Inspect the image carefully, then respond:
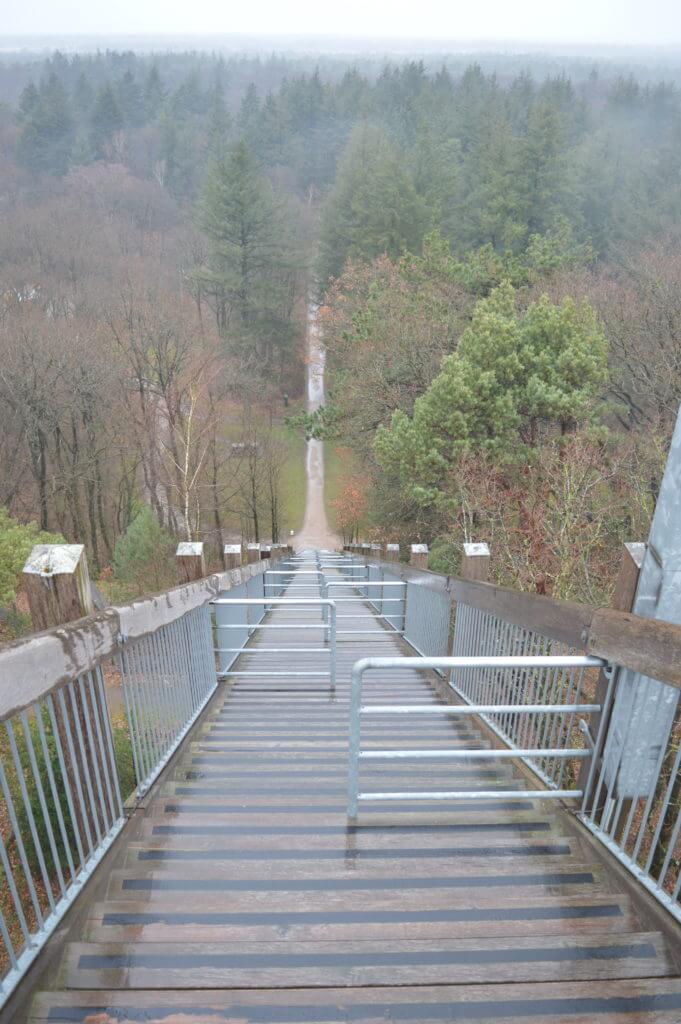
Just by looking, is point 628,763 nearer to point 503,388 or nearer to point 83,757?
point 83,757

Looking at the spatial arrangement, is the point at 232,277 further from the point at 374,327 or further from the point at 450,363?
the point at 450,363

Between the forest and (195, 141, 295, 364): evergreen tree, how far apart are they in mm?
168

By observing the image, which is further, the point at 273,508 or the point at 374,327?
the point at 273,508

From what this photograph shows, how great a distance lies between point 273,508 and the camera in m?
31.2

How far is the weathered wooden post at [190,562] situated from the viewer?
4.81 m

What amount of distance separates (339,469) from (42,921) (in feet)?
122

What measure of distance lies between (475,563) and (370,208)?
39453 millimetres

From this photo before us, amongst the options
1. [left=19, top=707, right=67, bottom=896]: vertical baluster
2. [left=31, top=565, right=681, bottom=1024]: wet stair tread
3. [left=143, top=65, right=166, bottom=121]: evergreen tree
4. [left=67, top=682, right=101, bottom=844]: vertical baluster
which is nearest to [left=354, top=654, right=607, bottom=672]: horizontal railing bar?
[left=31, top=565, right=681, bottom=1024]: wet stair tread

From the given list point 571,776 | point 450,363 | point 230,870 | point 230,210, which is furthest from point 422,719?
point 230,210

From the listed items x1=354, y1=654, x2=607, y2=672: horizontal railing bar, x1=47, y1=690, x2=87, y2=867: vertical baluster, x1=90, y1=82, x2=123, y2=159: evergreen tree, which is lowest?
x1=47, y1=690, x2=87, y2=867: vertical baluster

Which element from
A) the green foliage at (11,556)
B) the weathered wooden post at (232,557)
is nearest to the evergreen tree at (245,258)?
the green foliage at (11,556)

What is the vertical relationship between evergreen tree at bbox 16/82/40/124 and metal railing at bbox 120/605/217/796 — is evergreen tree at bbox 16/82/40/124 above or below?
above

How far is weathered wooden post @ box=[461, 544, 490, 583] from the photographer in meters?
5.32

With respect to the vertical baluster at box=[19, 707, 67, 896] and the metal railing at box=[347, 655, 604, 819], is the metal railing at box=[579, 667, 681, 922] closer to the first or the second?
the metal railing at box=[347, 655, 604, 819]
